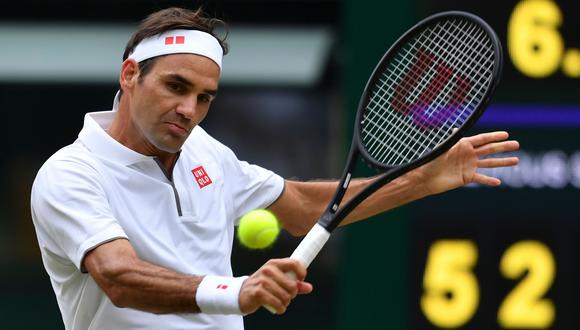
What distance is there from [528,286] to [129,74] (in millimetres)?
2815

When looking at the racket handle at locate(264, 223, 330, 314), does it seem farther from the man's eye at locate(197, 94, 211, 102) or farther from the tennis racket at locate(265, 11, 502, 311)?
the man's eye at locate(197, 94, 211, 102)

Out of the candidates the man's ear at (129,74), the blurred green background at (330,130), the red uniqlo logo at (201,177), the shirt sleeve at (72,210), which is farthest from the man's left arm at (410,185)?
the blurred green background at (330,130)

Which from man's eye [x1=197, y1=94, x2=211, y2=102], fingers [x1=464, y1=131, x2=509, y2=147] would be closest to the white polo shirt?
man's eye [x1=197, y1=94, x2=211, y2=102]

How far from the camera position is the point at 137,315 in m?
3.67

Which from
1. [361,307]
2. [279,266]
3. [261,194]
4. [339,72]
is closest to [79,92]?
[339,72]

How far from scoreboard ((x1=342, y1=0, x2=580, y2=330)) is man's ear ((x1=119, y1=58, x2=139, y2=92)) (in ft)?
8.11

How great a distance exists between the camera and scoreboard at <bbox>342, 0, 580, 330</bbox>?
19.7ft

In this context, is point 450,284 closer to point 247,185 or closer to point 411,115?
point 411,115

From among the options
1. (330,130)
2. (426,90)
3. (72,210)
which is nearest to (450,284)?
(426,90)

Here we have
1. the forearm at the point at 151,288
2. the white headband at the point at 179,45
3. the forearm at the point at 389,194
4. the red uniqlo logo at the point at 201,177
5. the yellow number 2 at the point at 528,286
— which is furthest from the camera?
the yellow number 2 at the point at 528,286

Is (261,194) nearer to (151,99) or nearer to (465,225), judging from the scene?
(151,99)

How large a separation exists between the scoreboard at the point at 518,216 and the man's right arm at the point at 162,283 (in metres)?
2.78

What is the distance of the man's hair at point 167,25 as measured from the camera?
3.79 m

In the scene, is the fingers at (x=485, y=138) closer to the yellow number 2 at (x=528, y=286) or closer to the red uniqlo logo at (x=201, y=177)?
the red uniqlo logo at (x=201, y=177)
